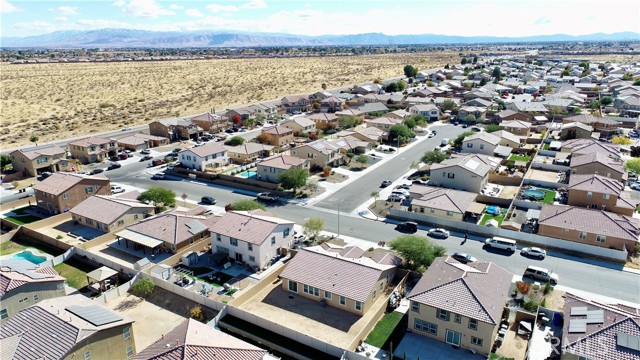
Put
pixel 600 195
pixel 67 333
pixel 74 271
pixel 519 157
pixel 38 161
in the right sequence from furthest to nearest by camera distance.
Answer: pixel 519 157
pixel 38 161
pixel 600 195
pixel 74 271
pixel 67 333

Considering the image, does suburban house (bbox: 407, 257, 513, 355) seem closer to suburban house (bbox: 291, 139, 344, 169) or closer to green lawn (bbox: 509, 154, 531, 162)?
suburban house (bbox: 291, 139, 344, 169)

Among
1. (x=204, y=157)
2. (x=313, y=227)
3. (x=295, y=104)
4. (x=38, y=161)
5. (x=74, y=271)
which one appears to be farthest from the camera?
(x=295, y=104)

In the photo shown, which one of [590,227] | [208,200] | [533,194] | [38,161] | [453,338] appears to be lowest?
[453,338]

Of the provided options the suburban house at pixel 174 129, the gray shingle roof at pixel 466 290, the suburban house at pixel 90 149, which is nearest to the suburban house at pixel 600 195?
the gray shingle roof at pixel 466 290

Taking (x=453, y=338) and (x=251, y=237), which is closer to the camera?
(x=453, y=338)

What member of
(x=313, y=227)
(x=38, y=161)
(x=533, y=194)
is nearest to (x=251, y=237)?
(x=313, y=227)

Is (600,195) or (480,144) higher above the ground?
(480,144)

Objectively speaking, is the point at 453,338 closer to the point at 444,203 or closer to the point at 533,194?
the point at 444,203
